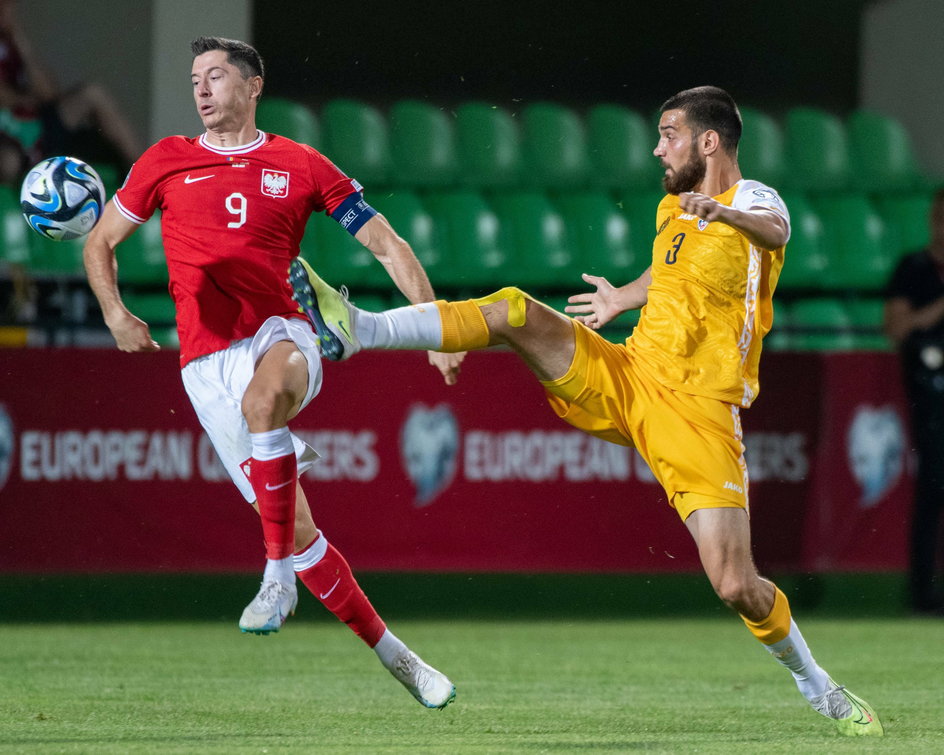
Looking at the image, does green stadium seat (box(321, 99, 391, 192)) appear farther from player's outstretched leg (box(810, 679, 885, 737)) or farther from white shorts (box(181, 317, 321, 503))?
player's outstretched leg (box(810, 679, 885, 737))

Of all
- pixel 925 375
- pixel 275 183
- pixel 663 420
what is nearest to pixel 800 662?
pixel 663 420

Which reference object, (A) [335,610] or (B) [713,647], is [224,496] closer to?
(B) [713,647]

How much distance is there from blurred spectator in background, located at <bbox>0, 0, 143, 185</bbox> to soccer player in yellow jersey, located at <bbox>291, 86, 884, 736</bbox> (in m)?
5.61

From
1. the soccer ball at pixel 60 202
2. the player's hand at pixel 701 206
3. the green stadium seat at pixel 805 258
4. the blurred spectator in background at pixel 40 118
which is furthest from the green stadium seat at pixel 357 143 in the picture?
the player's hand at pixel 701 206

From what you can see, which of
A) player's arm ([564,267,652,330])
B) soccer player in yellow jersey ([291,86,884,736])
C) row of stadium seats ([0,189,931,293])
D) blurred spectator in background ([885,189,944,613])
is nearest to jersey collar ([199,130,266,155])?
soccer player in yellow jersey ([291,86,884,736])

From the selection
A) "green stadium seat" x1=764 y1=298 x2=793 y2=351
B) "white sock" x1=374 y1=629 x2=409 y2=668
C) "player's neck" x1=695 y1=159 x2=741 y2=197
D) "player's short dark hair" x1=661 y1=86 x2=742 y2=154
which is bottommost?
"white sock" x1=374 y1=629 x2=409 y2=668

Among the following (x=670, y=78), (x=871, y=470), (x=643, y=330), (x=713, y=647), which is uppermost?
(x=670, y=78)

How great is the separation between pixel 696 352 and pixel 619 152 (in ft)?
21.5

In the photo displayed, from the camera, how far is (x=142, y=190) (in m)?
5.64

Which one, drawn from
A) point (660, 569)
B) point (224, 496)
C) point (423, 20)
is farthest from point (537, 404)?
point (423, 20)

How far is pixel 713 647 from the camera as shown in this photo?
312 inches

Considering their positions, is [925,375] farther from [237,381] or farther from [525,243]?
[237,381]

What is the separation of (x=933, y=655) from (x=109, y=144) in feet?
19.4

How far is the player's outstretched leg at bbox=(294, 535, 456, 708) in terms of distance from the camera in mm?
5395
